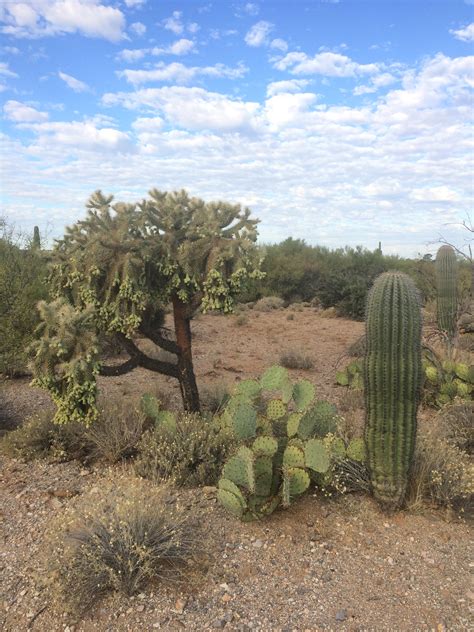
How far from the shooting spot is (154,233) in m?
6.59

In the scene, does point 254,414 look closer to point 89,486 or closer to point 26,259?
point 89,486

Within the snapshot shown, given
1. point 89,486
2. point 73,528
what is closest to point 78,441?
point 89,486

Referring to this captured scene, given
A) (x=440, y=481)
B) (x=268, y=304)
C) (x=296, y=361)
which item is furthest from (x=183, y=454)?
(x=268, y=304)

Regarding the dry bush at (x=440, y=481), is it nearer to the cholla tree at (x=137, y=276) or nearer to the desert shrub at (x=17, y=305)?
the cholla tree at (x=137, y=276)

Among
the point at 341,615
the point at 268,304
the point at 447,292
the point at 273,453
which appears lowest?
the point at 341,615

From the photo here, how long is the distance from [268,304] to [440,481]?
1625 cm

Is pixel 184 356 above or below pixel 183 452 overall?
above

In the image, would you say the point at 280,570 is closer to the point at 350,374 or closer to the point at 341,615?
the point at 341,615

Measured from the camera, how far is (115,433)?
226 inches

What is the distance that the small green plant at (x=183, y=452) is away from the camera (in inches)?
203

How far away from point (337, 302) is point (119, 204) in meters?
14.6

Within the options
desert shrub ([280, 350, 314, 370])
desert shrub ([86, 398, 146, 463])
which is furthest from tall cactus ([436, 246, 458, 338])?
desert shrub ([86, 398, 146, 463])

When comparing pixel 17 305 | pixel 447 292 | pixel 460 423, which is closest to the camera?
pixel 460 423

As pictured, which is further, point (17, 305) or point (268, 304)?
point (268, 304)
